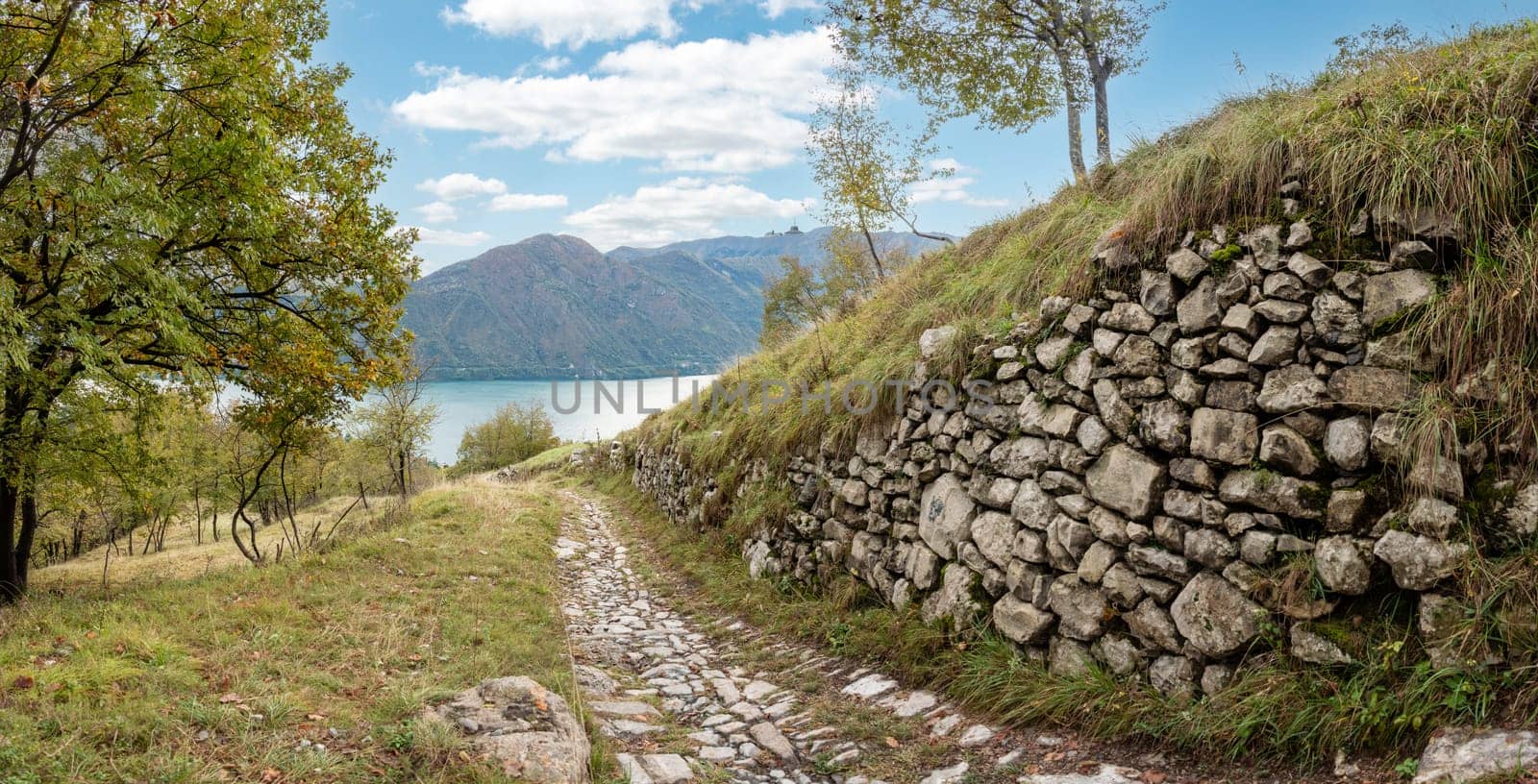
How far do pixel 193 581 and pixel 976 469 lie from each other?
9.13m

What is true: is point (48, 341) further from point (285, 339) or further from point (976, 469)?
point (976, 469)

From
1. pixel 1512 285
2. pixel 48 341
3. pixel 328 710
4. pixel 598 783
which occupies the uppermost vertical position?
pixel 48 341

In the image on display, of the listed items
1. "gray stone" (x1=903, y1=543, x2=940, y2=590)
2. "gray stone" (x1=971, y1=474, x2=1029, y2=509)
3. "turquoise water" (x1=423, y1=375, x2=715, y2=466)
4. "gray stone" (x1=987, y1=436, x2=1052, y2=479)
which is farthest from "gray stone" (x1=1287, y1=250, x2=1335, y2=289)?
"turquoise water" (x1=423, y1=375, x2=715, y2=466)

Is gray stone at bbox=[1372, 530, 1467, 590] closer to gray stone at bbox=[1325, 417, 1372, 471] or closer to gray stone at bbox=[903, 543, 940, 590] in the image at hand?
gray stone at bbox=[1325, 417, 1372, 471]

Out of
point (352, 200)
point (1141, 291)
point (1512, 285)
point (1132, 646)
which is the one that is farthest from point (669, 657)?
point (352, 200)

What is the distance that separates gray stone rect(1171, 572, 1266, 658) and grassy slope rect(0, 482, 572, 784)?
4.19m

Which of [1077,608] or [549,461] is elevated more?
[1077,608]

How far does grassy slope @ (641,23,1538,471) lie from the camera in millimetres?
3713

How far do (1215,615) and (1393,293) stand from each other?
82.6 inches

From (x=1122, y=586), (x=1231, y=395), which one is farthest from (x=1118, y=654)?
(x=1231, y=395)

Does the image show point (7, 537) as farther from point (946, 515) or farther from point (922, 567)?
point (946, 515)

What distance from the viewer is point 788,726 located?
5176 mm

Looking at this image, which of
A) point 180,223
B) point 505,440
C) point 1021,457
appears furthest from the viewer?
point 505,440

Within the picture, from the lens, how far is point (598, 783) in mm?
4004
